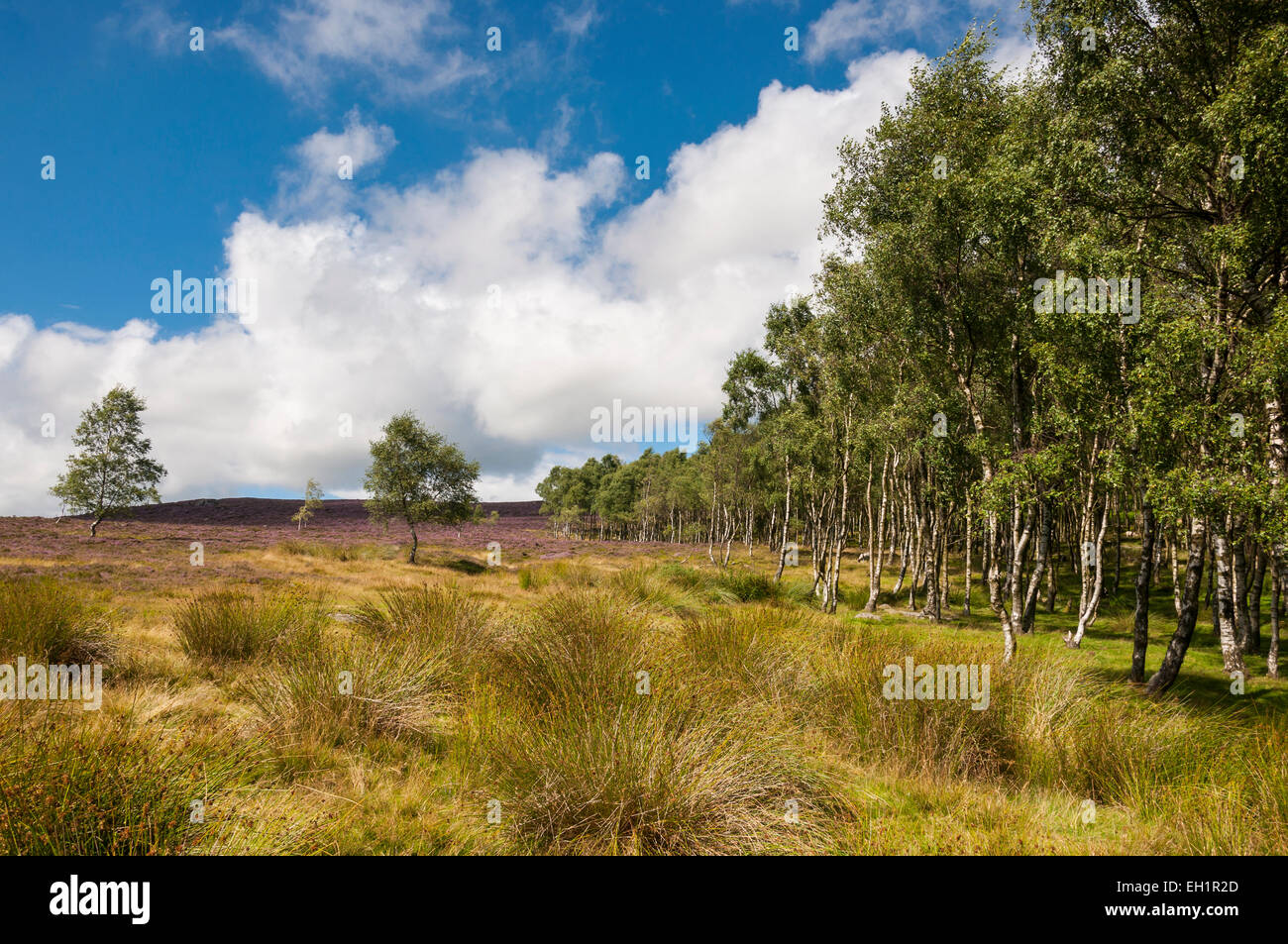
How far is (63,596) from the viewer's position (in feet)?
27.5

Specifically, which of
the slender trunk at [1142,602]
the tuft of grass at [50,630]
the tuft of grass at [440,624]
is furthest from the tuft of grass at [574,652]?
the slender trunk at [1142,602]

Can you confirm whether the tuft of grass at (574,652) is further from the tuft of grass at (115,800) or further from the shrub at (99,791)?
the shrub at (99,791)

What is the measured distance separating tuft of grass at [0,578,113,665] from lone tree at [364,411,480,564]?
30837 millimetres

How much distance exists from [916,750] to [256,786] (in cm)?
651

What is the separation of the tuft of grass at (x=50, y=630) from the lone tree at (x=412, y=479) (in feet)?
101

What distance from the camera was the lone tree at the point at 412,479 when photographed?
38.9 metres

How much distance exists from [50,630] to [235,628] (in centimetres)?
213

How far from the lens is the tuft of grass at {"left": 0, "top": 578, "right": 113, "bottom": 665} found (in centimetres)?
705

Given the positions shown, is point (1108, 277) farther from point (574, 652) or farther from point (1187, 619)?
point (574, 652)

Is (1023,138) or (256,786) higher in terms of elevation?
(1023,138)

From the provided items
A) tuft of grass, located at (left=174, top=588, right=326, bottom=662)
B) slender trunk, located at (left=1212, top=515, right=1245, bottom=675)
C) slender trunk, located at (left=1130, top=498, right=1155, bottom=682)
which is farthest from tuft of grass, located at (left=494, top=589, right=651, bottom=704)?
slender trunk, located at (left=1212, top=515, right=1245, bottom=675)

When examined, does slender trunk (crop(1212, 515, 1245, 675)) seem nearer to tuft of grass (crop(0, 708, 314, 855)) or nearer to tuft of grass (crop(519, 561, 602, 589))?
tuft of grass (crop(519, 561, 602, 589))
